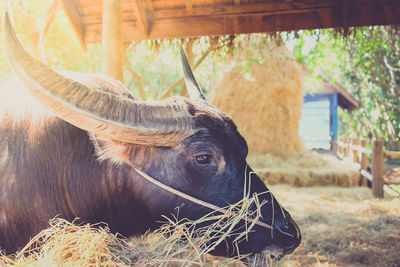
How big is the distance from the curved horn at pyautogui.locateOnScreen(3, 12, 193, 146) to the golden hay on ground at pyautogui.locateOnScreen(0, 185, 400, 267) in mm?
517

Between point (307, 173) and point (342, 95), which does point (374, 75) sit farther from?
point (307, 173)

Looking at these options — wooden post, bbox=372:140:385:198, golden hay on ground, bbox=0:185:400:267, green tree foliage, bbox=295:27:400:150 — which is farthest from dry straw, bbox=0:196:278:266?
green tree foliage, bbox=295:27:400:150

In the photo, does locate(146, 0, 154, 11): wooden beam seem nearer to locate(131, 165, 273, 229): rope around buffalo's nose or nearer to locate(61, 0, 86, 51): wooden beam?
locate(61, 0, 86, 51): wooden beam

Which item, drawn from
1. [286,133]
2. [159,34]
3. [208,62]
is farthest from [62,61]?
[286,133]

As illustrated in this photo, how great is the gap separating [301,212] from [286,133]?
5495mm

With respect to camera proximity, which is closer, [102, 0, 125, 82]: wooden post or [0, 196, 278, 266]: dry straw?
[0, 196, 278, 266]: dry straw

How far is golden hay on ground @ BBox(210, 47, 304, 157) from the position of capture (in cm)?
1053

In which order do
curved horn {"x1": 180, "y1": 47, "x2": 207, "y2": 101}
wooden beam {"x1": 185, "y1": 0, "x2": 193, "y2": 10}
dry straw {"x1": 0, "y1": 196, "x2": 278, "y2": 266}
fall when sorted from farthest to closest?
1. wooden beam {"x1": 185, "y1": 0, "x2": 193, "y2": 10}
2. curved horn {"x1": 180, "y1": 47, "x2": 207, "y2": 101}
3. dry straw {"x1": 0, "y1": 196, "x2": 278, "y2": 266}

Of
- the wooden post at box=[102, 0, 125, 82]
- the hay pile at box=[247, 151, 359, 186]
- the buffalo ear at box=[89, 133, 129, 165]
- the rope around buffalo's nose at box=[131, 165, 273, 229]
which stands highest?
the wooden post at box=[102, 0, 125, 82]

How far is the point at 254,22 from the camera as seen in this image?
14.0ft

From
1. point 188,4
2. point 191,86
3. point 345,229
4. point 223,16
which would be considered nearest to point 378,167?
point 345,229

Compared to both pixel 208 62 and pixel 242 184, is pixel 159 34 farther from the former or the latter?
pixel 208 62

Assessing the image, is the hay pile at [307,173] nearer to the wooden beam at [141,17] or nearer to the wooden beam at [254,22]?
the wooden beam at [254,22]

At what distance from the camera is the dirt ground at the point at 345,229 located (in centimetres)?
330
